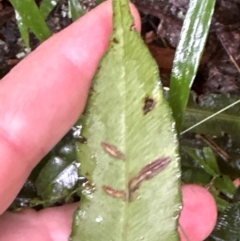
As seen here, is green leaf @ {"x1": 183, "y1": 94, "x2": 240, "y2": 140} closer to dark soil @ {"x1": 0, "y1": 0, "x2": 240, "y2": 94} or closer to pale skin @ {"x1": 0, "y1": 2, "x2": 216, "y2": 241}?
dark soil @ {"x1": 0, "y1": 0, "x2": 240, "y2": 94}

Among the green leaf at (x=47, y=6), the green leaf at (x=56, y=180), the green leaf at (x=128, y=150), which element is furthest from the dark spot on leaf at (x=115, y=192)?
the green leaf at (x=47, y=6)

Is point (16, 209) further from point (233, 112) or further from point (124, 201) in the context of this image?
point (233, 112)

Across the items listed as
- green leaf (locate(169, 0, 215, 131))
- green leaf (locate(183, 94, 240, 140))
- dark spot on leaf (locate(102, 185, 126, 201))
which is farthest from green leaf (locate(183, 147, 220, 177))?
dark spot on leaf (locate(102, 185, 126, 201))

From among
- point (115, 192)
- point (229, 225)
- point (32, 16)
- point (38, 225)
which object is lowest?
point (229, 225)

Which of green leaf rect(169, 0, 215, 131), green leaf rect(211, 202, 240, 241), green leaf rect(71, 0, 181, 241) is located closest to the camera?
green leaf rect(71, 0, 181, 241)

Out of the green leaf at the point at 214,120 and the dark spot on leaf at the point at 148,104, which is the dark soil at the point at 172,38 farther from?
the dark spot on leaf at the point at 148,104

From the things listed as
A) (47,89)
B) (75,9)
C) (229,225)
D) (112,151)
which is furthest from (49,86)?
(229,225)

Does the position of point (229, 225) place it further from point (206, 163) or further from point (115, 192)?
point (115, 192)
